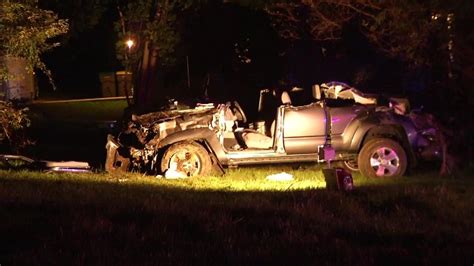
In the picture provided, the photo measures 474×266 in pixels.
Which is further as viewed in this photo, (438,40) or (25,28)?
(438,40)

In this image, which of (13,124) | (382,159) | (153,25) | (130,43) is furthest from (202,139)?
(130,43)

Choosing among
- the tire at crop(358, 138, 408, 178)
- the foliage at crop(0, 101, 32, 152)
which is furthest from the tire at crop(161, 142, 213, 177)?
the foliage at crop(0, 101, 32, 152)

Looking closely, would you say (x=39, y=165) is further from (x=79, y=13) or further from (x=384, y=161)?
(x=79, y=13)

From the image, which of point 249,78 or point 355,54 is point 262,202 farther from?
point 249,78

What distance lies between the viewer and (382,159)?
12.9 metres

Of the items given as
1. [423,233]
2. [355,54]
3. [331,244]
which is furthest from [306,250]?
[355,54]

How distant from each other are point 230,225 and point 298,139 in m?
5.59

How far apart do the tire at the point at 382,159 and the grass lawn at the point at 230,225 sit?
1.93 metres

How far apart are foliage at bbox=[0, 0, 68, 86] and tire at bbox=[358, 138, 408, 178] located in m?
5.80

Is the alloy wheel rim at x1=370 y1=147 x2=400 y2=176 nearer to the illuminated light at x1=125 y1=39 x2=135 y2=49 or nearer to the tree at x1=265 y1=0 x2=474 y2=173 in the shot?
the tree at x1=265 y1=0 x2=474 y2=173

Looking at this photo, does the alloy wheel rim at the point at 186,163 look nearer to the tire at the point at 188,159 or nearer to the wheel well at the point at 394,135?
the tire at the point at 188,159

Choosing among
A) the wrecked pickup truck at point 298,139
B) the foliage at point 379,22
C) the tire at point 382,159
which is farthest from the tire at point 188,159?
the foliage at point 379,22

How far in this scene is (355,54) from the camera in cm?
2209

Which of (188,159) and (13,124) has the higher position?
(13,124)
